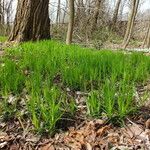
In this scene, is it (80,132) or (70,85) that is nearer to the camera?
(80,132)

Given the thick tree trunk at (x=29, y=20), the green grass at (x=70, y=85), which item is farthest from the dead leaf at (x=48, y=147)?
the thick tree trunk at (x=29, y=20)

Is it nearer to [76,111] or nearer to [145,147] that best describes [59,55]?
[76,111]

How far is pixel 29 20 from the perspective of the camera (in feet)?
20.7

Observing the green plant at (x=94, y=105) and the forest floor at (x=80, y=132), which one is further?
the green plant at (x=94, y=105)

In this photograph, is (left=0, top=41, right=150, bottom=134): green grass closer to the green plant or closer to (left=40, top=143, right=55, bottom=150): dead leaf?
the green plant

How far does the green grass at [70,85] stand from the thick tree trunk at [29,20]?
2.48 metres

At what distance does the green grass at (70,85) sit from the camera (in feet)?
6.88

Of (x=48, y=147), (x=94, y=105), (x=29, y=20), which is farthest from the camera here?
(x=29, y=20)

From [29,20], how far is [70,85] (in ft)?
12.6

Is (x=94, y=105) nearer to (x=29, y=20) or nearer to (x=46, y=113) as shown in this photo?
(x=46, y=113)

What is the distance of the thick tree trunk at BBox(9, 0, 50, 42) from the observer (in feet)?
20.5

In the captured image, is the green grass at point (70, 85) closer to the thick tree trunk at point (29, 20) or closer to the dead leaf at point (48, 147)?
the dead leaf at point (48, 147)

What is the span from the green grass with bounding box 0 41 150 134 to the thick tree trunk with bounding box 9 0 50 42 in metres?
2.48

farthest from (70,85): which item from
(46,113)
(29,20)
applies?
(29,20)
